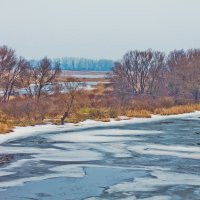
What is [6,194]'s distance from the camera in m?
11.1

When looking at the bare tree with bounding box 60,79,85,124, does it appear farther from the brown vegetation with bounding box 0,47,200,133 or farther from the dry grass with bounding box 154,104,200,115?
the dry grass with bounding box 154,104,200,115

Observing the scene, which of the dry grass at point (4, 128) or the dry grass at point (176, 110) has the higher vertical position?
the dry grass at point (4, 128)

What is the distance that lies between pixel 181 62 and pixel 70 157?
40343 mm

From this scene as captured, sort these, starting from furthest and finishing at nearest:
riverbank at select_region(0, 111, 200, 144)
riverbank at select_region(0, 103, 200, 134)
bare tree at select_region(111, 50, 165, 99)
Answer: bare tree at select_region(111, 50, 165, 99) < riverbank at select_region(0, 103, 200, 134) < riverbank at select_region(0, 111, 200, 144)

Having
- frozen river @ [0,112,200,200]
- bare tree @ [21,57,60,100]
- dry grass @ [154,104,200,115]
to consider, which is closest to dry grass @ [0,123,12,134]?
frozen river @ [0,112,200,200]

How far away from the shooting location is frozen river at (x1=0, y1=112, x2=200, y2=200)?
11.4 meters

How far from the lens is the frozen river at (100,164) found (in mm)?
11438

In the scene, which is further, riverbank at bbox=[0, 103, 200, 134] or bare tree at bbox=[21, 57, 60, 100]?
bare tree at bbox=[21, 57, 60, 100]

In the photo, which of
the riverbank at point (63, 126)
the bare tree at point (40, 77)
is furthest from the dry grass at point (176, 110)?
the bare tree at point (40, 77)

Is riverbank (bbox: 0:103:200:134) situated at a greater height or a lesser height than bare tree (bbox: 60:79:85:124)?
lesser

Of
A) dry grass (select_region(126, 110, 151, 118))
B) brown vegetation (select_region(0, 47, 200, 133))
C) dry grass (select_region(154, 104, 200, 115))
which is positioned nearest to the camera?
brown vegetation (select_region(0, 47, 200, 133))

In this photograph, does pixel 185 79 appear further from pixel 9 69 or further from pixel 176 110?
pixel 9 69

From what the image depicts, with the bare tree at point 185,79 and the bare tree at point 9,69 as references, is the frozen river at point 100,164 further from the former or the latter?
the bare tree at point 185,79

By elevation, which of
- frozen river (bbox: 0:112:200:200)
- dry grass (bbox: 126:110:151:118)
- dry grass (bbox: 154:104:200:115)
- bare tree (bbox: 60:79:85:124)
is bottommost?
dry grass (bbox: 154:104:200:115)
